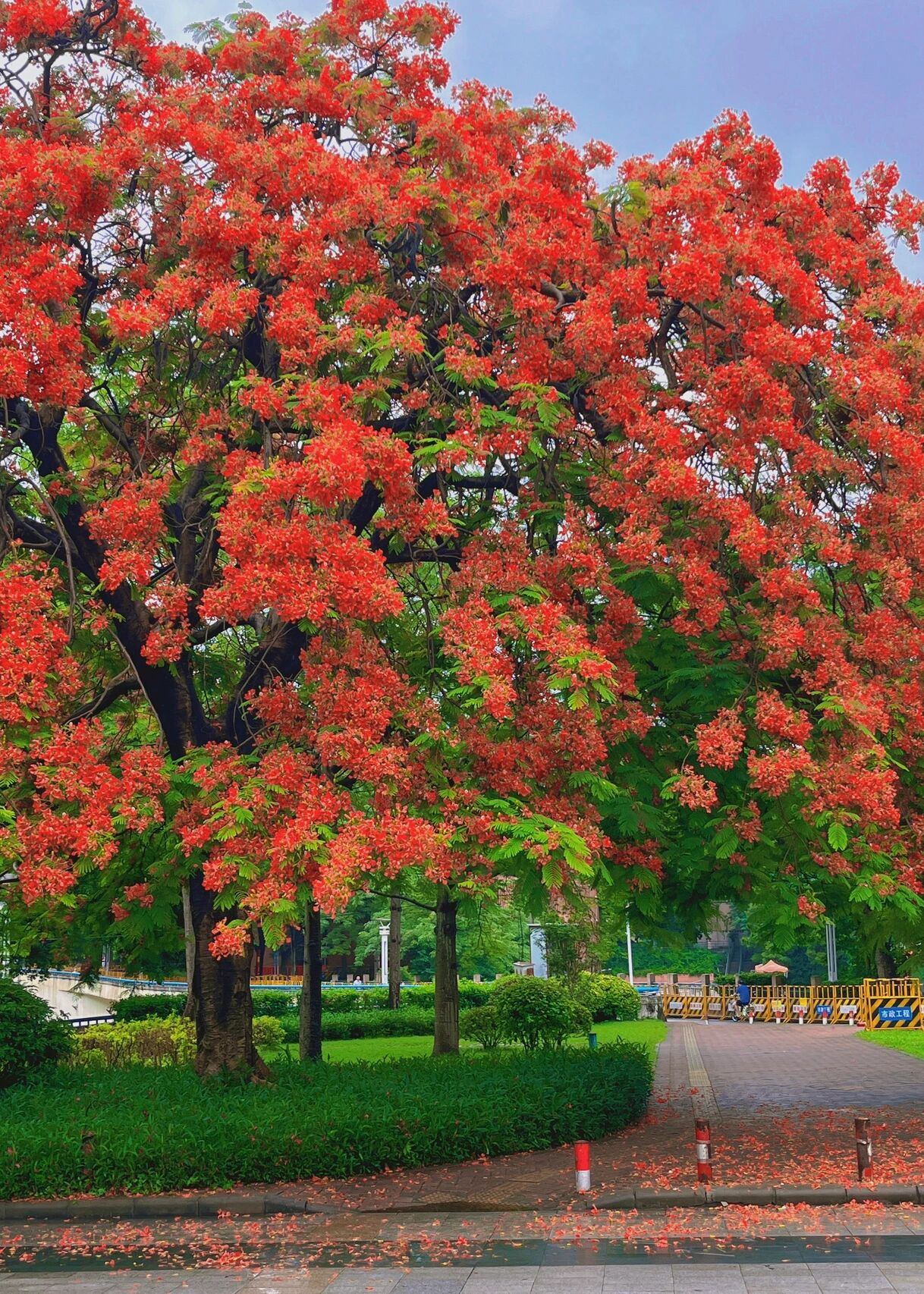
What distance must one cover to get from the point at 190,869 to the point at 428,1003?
32918 mm

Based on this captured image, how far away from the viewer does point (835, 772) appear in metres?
11.8

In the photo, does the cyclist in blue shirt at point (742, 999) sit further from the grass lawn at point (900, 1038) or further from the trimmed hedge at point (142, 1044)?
the trimmed hedge at point (142, 1044)

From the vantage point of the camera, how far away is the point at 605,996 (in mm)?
45156

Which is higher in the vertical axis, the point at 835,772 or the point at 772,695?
the point at 772,695

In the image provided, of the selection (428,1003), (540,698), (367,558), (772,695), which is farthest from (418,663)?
(428,1003)

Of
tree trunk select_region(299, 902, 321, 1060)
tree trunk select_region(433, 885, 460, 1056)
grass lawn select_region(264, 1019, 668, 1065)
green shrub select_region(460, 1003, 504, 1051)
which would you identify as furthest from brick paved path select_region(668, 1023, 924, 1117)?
tree trunk select_region(299, 902, 321, 1060)

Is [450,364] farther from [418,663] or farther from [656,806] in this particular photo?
[656,806]

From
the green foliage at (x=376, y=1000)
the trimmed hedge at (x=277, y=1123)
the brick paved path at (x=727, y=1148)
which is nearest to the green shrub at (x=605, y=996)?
the green foliage at (x=376, y=1000)

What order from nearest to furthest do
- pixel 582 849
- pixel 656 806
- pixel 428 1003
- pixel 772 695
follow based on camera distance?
pixel 582 849
pixel 772 695
pixel 656 806
pixel 428 1003

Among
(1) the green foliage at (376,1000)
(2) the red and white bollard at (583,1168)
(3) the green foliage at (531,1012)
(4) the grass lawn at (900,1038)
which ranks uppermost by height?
(2) the red and white bollard at (583,1168)

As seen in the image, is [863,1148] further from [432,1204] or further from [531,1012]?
[531,1012]

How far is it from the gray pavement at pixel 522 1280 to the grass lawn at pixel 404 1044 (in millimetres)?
14019

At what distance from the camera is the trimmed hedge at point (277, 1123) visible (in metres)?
12.3

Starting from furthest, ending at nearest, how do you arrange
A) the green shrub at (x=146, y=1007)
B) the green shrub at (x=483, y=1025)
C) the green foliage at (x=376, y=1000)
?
the green foliage at (x=376, y=1000)
the green shrub at (x=146, y=1007)
the green shrub at (x=483, y=1025)
